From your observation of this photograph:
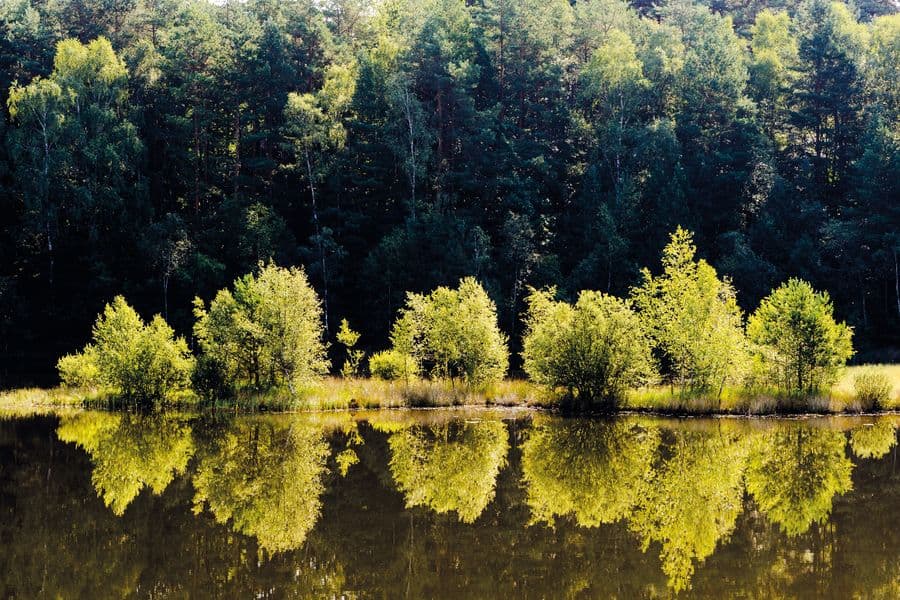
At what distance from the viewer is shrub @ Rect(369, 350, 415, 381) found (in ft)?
143

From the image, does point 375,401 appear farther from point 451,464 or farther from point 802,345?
point 802,345

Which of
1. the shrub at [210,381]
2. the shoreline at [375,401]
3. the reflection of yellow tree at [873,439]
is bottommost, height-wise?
the reflection of yellow tree at [873,439]

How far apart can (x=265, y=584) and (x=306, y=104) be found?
55.0m

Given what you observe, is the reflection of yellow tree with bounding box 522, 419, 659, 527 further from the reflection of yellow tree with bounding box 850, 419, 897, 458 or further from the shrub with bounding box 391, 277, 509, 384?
the shrub with bounding box 391, 277, 509, 384

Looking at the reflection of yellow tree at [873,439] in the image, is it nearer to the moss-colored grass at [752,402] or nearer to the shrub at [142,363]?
the moss-colored grass at [752,402]

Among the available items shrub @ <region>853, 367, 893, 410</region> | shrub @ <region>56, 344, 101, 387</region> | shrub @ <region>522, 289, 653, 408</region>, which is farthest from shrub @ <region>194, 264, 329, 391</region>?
shrub @ <region>853, 367, 893, 410</region>

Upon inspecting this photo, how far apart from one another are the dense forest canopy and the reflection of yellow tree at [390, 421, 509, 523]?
29.0 meters

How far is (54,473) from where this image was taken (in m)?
24.1

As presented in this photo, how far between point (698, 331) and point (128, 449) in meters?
22.3

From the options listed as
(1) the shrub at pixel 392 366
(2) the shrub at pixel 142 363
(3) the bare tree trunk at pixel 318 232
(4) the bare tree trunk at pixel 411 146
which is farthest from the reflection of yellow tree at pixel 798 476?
(4) the bare tree trunk at pixel 411 146

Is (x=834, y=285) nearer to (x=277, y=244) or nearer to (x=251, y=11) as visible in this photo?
(x=277, y=244)

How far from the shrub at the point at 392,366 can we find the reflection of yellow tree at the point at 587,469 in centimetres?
1221

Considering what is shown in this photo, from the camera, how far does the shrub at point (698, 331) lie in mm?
36062

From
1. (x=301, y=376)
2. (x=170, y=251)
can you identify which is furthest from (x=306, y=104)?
(x=301, y=376)
